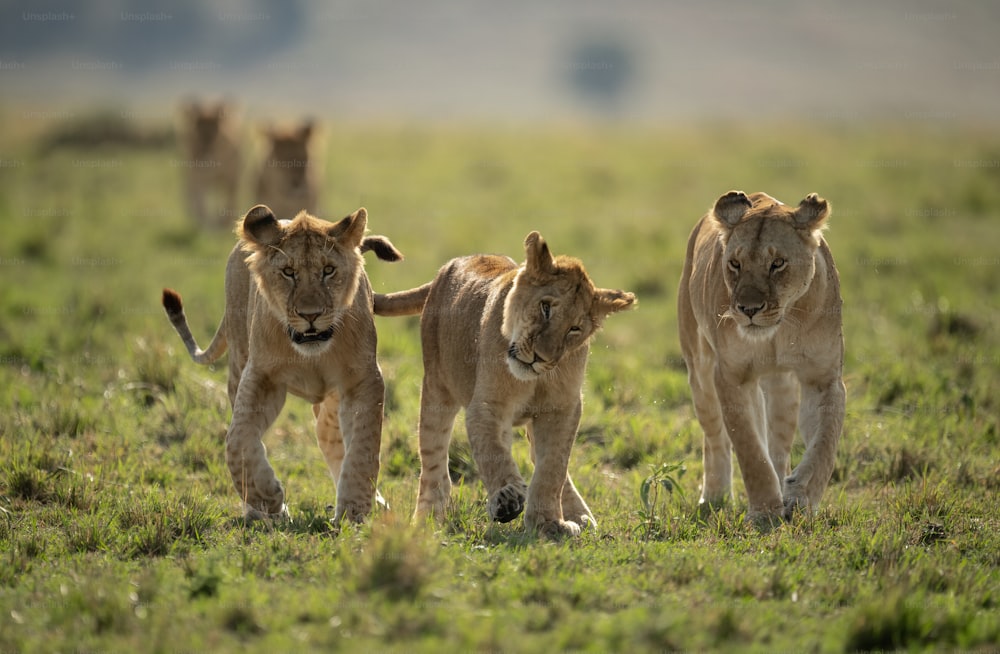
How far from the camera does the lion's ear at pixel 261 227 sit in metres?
5.71

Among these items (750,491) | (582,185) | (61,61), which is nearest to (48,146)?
(582,185)

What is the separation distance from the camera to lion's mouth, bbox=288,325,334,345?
5.60m

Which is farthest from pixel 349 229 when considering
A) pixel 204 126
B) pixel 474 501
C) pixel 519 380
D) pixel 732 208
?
pixel 204 126

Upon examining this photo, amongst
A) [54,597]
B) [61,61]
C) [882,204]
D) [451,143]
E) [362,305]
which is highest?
[362,305]

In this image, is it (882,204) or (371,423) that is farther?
(882,204)

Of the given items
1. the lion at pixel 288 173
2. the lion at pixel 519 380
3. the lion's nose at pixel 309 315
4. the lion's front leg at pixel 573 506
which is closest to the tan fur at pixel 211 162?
the lion at pixel 288 173

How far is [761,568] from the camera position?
4.84 m

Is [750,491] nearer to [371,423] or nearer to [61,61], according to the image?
[371,423]

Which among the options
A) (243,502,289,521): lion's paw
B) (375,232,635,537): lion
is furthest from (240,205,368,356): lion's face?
(243,502,289,521): lion's paw

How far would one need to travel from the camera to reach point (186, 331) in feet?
22.7

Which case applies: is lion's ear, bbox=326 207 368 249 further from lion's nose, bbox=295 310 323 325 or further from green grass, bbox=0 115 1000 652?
green grass, bbox=0 115 1000 652

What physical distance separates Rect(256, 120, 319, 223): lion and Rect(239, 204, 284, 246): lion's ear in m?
8.66

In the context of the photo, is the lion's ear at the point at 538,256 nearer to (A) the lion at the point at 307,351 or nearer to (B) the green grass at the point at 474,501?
(A) the lion at the point at 307,351

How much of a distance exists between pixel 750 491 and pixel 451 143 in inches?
1081
